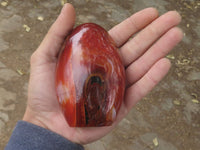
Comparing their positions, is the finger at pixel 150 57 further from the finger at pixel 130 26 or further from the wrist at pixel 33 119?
the wrist at pixel 33 119

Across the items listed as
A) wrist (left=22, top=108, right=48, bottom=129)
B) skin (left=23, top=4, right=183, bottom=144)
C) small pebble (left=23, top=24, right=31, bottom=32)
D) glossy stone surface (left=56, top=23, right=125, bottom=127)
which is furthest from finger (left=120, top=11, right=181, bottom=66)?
small pebble (left=23, top=24, right=31, bottom=32)

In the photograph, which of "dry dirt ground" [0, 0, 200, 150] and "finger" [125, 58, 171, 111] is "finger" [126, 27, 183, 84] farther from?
"dry dirt ground" [0, 0, 200, 150]

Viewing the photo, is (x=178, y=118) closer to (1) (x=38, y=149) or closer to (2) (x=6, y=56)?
(1) (x=38, y=149)

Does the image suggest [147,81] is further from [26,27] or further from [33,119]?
[26,27]

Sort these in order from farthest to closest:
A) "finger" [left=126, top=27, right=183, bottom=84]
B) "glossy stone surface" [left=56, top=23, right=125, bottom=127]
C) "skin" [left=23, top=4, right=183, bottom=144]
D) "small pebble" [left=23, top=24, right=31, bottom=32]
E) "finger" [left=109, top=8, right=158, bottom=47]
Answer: "small pebble" [left=23, top=24, right=31, bottom=32], "finger" [left=109, top=8, right=158, bottom=47], "finger" [left=126, top=27, right=183, bottom=84], "skin" [left=23, top=4, right=183, bottom=144], "glossy stone surface" [left=56, top=23, right=125, bottom=127]

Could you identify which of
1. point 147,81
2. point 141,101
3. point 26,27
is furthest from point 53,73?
point 26,27

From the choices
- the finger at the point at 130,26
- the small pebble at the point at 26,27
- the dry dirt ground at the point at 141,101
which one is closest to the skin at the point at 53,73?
the finger at the point at 130,26

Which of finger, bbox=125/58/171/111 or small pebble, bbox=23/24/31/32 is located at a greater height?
finger, bbox=125/58/171/111
